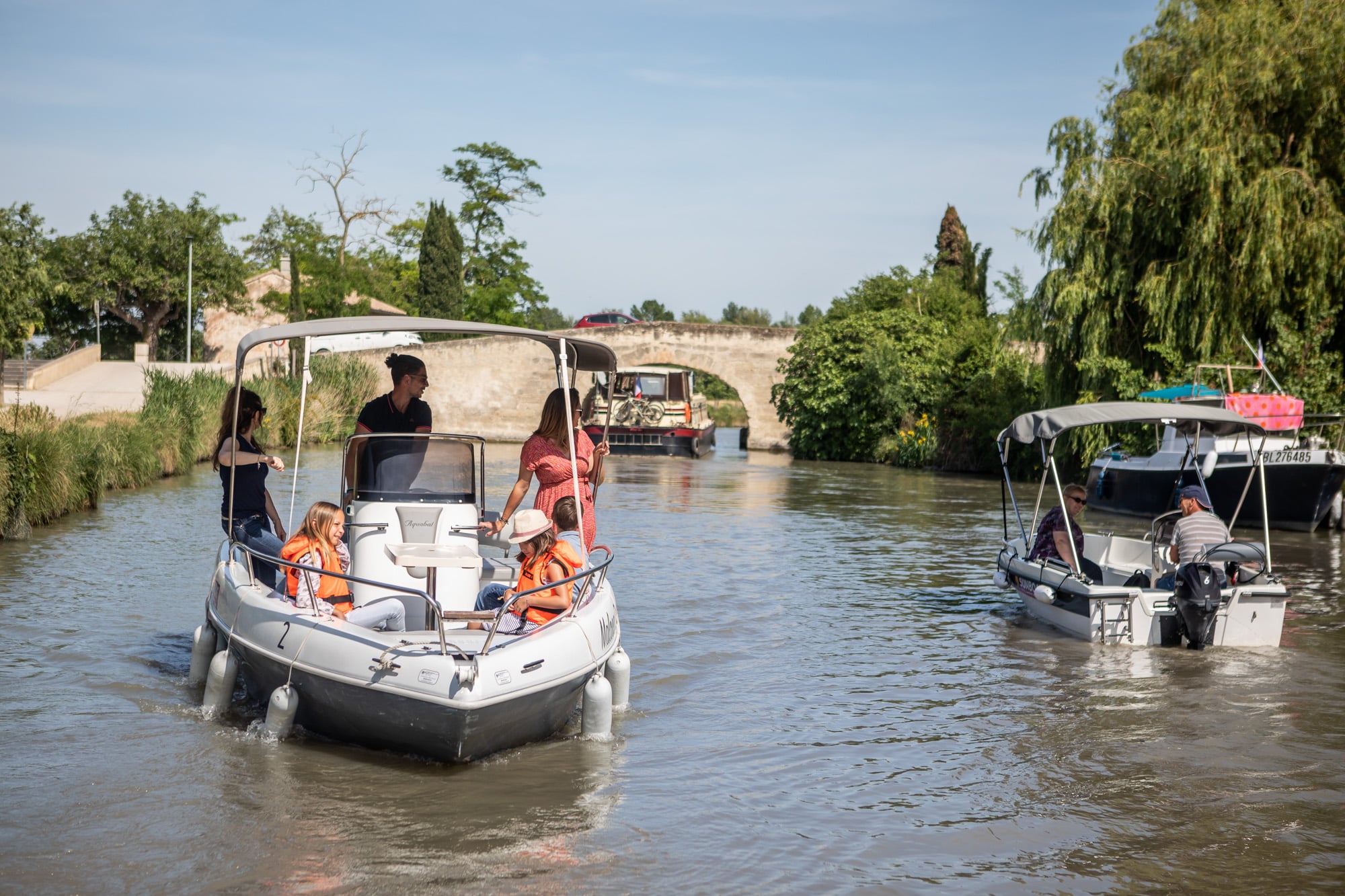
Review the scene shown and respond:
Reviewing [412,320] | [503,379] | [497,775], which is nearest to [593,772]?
[497,775]

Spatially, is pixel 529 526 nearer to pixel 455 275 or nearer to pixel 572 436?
pixel 572 436

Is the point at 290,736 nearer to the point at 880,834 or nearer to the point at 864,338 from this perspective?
the point at 880,834

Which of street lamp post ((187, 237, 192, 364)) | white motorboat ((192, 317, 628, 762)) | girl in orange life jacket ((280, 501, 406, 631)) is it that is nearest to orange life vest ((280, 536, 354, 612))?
girl in orange life jacket ((280, 501, 406, 631))

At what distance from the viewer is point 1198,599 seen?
9250 millimetres

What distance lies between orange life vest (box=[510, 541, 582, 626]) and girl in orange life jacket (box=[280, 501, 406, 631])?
70 cm

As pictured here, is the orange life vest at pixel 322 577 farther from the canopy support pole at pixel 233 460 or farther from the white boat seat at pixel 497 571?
the white boat seat at pixel 497 571

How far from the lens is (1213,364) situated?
1995 cm

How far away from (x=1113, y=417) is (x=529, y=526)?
577 centimetres

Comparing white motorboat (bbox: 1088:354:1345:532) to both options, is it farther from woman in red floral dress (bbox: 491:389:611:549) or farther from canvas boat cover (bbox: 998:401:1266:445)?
woman in red floral dress (bbox: 491:389:611:549)

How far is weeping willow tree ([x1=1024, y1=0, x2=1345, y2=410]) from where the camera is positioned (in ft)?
64.8

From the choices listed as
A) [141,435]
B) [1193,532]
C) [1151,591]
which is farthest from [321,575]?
[141,435]

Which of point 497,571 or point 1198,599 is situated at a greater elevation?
point 497,571

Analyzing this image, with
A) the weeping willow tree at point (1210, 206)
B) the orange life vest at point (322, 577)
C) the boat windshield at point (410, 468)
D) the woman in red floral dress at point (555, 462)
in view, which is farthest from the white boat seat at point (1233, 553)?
the weeping willow tree at point (1210, 206)

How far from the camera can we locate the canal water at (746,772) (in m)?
5.05
